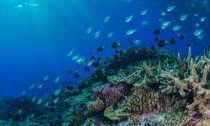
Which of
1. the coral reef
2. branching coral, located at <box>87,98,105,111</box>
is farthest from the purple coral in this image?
branching coral, located at <box>87,98,105,111</box>

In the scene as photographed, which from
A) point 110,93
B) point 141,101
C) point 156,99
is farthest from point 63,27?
point 156,99

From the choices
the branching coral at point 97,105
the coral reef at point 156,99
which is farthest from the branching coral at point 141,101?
the branching coral at point 97,105

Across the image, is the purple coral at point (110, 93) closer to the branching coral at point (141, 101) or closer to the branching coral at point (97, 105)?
the branching coral at point (97, 105)

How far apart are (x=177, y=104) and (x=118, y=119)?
1304 millimetres

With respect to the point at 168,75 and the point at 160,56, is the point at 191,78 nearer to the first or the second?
→ the point at 168,75

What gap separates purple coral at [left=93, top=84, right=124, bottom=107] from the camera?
23.6 ft

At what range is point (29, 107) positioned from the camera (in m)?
16.8

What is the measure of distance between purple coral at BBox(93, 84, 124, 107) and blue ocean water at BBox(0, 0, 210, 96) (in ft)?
59.3

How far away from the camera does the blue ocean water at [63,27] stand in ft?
165

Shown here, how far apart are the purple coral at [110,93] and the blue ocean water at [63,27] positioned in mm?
18087

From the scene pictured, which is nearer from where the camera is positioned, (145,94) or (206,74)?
(206,74)

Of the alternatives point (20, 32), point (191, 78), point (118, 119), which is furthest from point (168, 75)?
point (20, 32)

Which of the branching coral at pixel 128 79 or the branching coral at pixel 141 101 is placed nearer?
the branching coral at pixel 141 101

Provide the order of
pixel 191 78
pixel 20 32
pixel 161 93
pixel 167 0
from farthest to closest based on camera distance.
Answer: pixel 20 32, pixel 167 0, pixel 161 93, pixel 191 78
